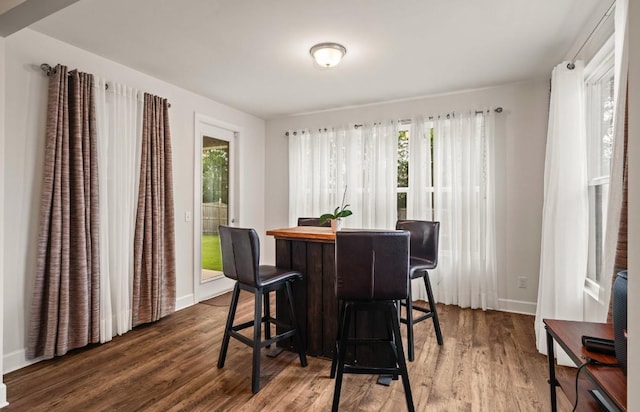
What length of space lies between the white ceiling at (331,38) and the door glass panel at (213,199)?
888 mm

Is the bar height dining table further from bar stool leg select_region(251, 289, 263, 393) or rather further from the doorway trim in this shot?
the doorway trim

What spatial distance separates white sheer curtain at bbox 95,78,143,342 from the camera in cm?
287

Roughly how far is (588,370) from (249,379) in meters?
1.92

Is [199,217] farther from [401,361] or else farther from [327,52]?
[401,361]

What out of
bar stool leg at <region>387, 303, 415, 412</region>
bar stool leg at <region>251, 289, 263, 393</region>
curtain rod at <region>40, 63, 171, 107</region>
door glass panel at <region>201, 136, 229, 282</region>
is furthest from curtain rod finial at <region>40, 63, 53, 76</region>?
bar stool leg at <region>387, 303, 415, 412</region>

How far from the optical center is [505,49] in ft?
9.20

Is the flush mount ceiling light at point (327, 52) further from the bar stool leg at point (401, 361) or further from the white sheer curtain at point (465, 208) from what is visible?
the bar stool leg at point (401, 361)

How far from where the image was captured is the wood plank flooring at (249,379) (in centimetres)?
200

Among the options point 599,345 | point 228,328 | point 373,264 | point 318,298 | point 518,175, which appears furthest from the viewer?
point 518,175

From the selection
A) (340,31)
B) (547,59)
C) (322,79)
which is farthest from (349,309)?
(547,59)

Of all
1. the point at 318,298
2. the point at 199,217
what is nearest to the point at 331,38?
the point at 318,298

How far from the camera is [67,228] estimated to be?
257 cm

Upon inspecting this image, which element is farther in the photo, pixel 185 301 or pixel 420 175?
pixel 420 175

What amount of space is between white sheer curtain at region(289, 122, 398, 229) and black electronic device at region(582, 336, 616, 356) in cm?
298
